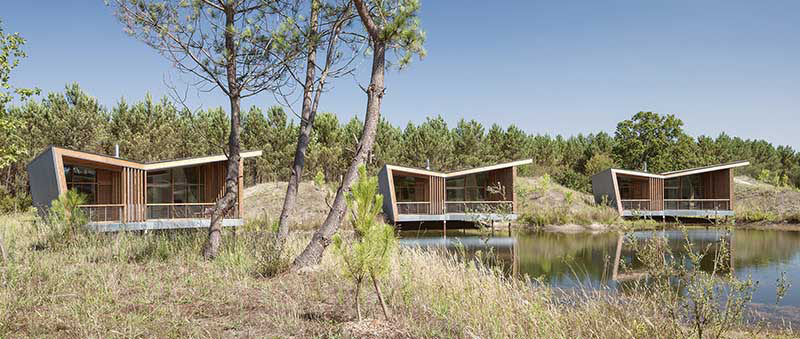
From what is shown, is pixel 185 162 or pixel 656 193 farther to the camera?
pixel 656 193

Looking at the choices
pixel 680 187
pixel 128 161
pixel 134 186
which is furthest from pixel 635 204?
pixel 128 161

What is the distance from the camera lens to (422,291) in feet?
17.8

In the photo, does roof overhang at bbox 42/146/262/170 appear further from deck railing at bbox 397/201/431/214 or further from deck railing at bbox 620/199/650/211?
deck railing at bbox 620/199/650/211

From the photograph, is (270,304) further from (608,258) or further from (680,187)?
(680,187)

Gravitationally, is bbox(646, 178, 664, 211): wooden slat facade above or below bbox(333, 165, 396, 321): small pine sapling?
below

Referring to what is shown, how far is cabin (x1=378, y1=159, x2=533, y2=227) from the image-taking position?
804 inches

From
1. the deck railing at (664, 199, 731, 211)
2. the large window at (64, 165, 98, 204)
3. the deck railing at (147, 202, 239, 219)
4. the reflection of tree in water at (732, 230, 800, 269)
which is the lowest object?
the reflection of tree in water at (732, 230, 800, 269)

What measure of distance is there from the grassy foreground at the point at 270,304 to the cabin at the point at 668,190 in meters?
20.3

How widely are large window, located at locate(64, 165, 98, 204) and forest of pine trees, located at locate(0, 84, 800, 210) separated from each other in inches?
67.9

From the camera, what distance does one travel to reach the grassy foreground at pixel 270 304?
4.02 metres

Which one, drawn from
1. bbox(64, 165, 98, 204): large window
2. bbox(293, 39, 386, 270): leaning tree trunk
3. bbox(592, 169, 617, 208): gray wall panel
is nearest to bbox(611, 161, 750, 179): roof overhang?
bbox(592, 169, 617, 208): gray wall panel

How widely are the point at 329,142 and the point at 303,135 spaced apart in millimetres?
21040

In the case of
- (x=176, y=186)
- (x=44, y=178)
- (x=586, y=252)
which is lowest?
(x=586, y=252)

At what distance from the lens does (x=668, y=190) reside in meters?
27.9
